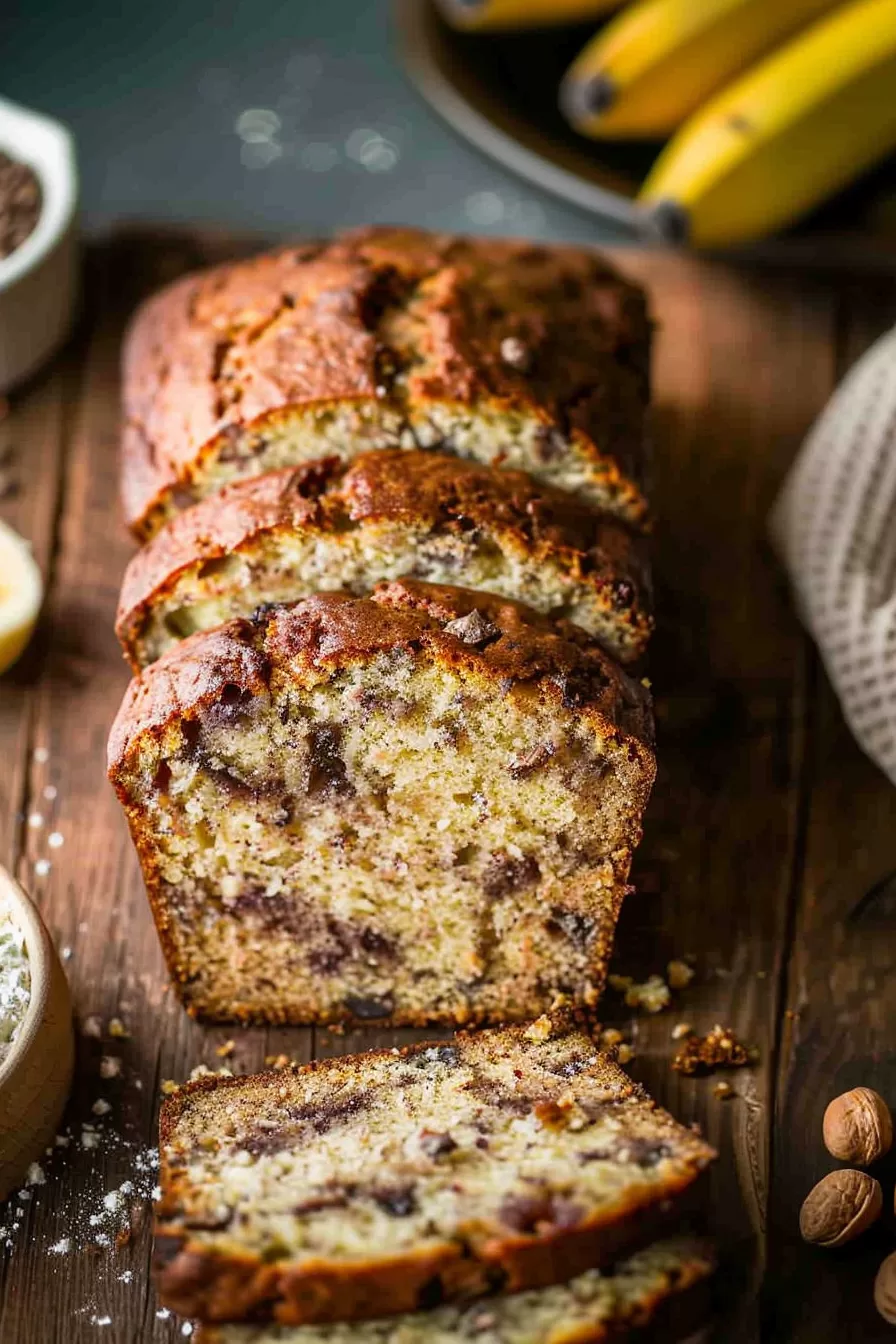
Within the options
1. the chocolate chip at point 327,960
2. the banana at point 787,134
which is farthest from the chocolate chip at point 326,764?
the banana at point 787,134

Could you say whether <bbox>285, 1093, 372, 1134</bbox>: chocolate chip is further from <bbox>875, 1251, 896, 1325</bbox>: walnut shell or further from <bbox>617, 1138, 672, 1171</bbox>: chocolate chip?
<bbox>875, 1251, 896, 1325</bbox>: walnut shell

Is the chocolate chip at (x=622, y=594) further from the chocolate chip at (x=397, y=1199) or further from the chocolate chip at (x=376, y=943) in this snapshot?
the chocolate chip at (x=397, y=1199)

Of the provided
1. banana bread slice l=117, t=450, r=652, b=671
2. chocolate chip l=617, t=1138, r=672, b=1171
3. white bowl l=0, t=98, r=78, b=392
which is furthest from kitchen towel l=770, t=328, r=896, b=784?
white bowl l=0, t=98, r=78, b=392

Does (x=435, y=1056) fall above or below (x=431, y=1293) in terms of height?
below

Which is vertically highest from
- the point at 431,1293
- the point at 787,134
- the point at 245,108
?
the point at 787,134

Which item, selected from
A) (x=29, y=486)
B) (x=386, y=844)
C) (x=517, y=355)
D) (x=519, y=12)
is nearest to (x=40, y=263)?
(x=29, y=486)

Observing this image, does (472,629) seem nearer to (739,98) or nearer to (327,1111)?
(327,1111)
